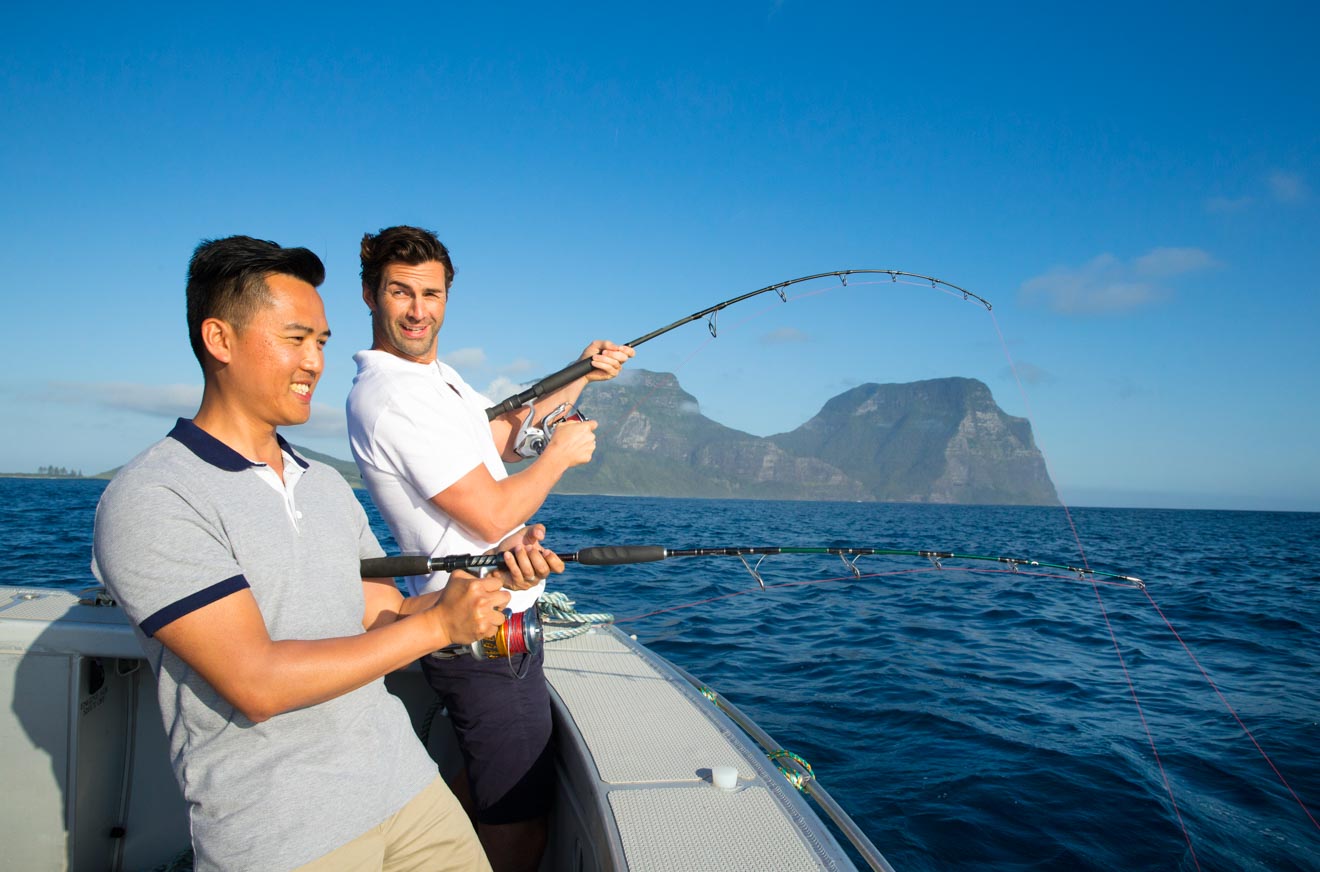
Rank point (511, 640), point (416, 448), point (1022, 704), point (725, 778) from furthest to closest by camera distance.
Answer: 1. point (1022, 704)
2. point (725, 778)
3. point (511, 640)
4. point (416, 448)

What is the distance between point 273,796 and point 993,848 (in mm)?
4272

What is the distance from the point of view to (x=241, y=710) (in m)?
1.40

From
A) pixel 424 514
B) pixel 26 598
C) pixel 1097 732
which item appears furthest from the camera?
pixel 1097 732

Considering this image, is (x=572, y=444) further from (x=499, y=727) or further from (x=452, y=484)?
(x=499, y=727)

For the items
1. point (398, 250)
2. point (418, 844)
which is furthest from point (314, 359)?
point (418, 844)

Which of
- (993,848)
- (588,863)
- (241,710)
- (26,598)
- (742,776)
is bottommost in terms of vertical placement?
(993,848)

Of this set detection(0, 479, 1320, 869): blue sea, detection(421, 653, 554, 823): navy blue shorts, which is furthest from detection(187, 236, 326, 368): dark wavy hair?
detection(0, 479, 1320, 869): blue sea

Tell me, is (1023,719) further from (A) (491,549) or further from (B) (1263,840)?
(A) (491,549)

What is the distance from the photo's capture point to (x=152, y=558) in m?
1.32

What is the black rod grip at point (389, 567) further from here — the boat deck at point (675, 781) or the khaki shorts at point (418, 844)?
the boat deck at point (675, 781)

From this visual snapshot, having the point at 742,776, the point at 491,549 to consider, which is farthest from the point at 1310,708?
the point at 491,549

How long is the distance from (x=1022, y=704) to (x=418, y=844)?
Answer: 6.42m

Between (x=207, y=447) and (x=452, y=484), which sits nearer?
(x=207, y=447)

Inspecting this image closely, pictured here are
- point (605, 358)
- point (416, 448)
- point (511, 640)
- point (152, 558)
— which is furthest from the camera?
point (605, 358)
